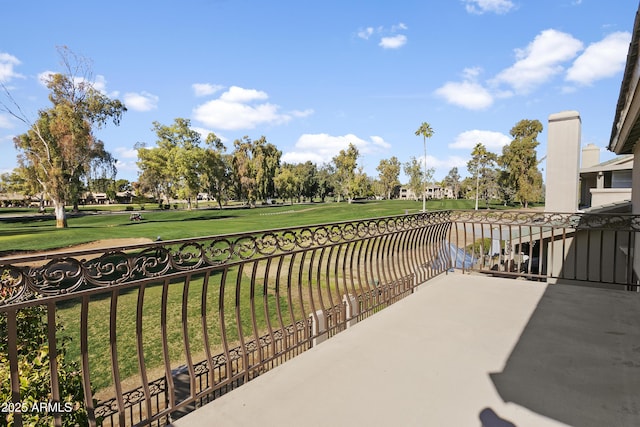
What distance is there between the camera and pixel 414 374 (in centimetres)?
235

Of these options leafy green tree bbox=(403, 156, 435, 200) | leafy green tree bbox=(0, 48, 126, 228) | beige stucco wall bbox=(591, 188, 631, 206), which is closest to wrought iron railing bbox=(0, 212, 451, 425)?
beige stucco wall bbox=(591, 188, 631, 206)

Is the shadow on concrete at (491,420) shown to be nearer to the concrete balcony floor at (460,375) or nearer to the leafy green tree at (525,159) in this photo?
the concrete balcony floor at (460,375)

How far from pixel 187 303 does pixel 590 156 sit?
81.9 ft

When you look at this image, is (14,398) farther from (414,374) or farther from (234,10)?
(234,10)

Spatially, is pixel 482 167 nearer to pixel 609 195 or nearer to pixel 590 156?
pixel 590 156

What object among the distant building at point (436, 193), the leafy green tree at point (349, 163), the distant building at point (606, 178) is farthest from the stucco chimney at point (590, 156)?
the distant building at point (436, 193)

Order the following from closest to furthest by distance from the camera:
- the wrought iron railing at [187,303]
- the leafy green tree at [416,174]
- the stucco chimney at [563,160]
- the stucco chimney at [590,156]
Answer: the wrought iron railing at [187,303]
the stucco chimney at [563,160]
the stucco chimney at [590,156]
the leafy green tree at [416,174]

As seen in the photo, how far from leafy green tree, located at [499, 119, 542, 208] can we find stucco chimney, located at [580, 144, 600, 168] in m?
14.2

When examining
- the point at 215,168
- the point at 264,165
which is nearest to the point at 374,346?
the point at 215,168

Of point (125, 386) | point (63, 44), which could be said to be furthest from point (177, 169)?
point (125, 386)

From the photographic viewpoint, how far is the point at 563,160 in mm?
7496

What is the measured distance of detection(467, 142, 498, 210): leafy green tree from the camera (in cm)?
4966

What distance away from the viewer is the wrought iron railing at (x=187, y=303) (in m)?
1.56

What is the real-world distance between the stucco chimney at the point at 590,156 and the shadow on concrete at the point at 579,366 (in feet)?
68.2
